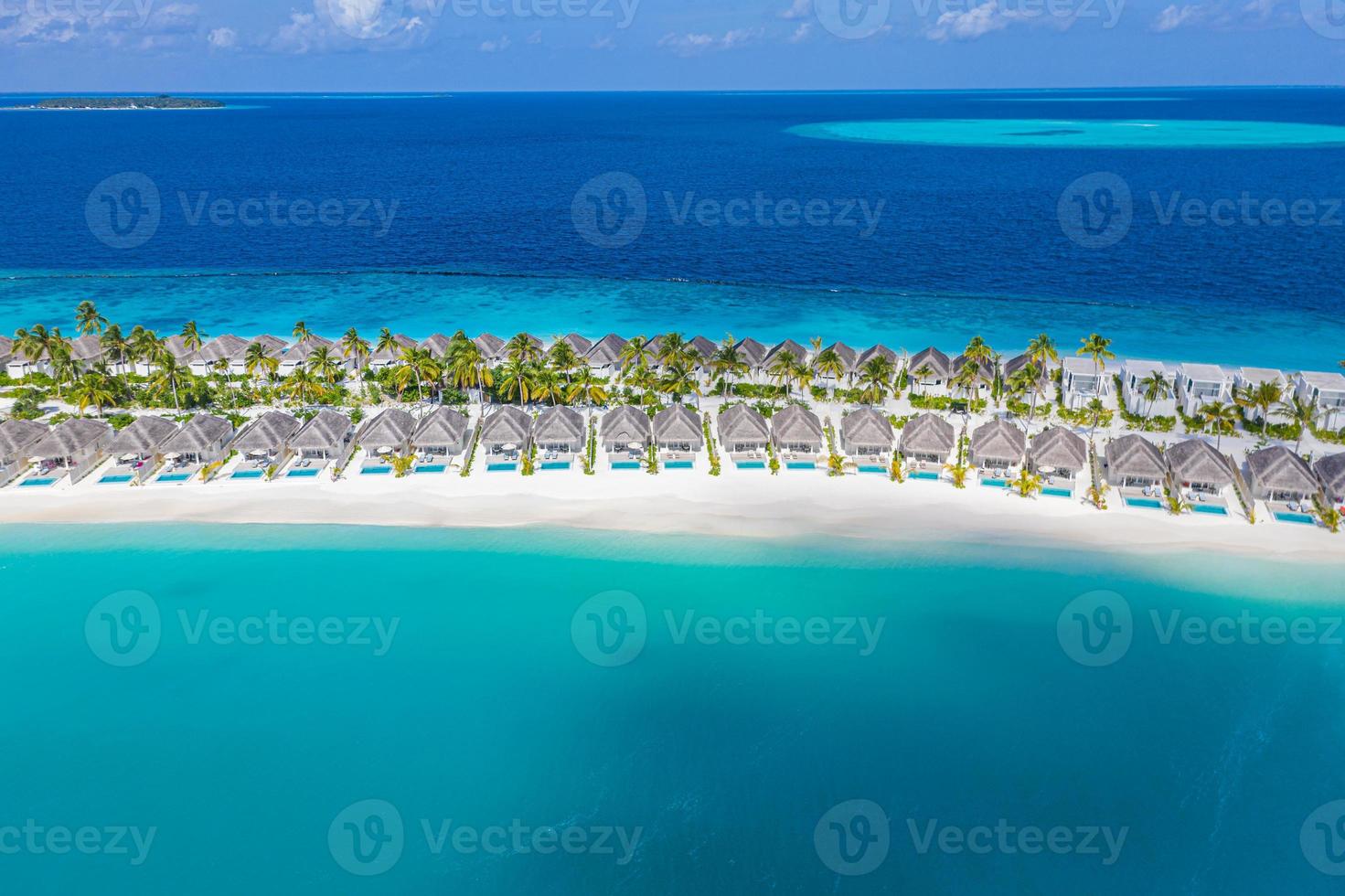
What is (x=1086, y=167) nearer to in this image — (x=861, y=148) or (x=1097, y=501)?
(x=861, y=148)

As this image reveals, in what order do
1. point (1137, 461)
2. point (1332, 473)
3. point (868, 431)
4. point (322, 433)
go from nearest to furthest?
point (1332, 473)
point (1137, 461)
point (322, 433)
point (868, 431)

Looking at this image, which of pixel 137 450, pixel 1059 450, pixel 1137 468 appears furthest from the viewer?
pixel 137 450

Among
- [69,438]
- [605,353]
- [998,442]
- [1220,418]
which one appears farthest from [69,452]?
[1220,418]

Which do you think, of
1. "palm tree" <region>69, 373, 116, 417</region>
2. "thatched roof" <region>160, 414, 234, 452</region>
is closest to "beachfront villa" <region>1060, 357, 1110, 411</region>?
"thatched roof" <region>160, 414, 234, 452</region>

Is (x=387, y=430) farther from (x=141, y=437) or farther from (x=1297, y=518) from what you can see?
(x=1297, y=518)

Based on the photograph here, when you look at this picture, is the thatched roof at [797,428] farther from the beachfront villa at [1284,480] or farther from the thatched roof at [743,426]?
the beachfront villa at [1284,480]
